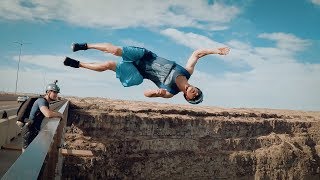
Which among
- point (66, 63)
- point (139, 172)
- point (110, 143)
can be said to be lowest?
point (139, 172)

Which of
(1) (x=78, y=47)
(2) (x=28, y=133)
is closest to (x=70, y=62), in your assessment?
(1) (x=78, y=47)

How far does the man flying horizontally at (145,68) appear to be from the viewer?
5.80 metres

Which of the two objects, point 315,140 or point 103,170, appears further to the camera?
point 315,140

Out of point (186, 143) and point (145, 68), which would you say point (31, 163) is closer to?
point (145, 68)

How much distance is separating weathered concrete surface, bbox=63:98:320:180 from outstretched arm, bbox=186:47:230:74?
27.8 m

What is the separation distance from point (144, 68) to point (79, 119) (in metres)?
33.4

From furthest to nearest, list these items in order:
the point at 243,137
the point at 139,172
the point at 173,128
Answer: the point at 243,137
the point at 173,128
the point at 139,172

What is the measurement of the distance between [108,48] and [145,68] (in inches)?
27.6

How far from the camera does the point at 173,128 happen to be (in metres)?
43.4

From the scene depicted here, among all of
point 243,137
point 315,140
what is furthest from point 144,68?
point 315,140

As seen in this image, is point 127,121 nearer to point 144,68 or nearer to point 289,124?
point 289,124

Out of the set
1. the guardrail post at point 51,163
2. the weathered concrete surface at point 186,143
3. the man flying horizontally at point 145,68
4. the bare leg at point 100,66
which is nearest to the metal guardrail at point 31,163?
the guardrail post at point 51,163

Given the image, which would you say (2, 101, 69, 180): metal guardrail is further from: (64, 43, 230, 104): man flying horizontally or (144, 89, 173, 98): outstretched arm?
(64, 43, 230, 104): man flying horizontally

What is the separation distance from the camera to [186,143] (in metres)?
44.3
